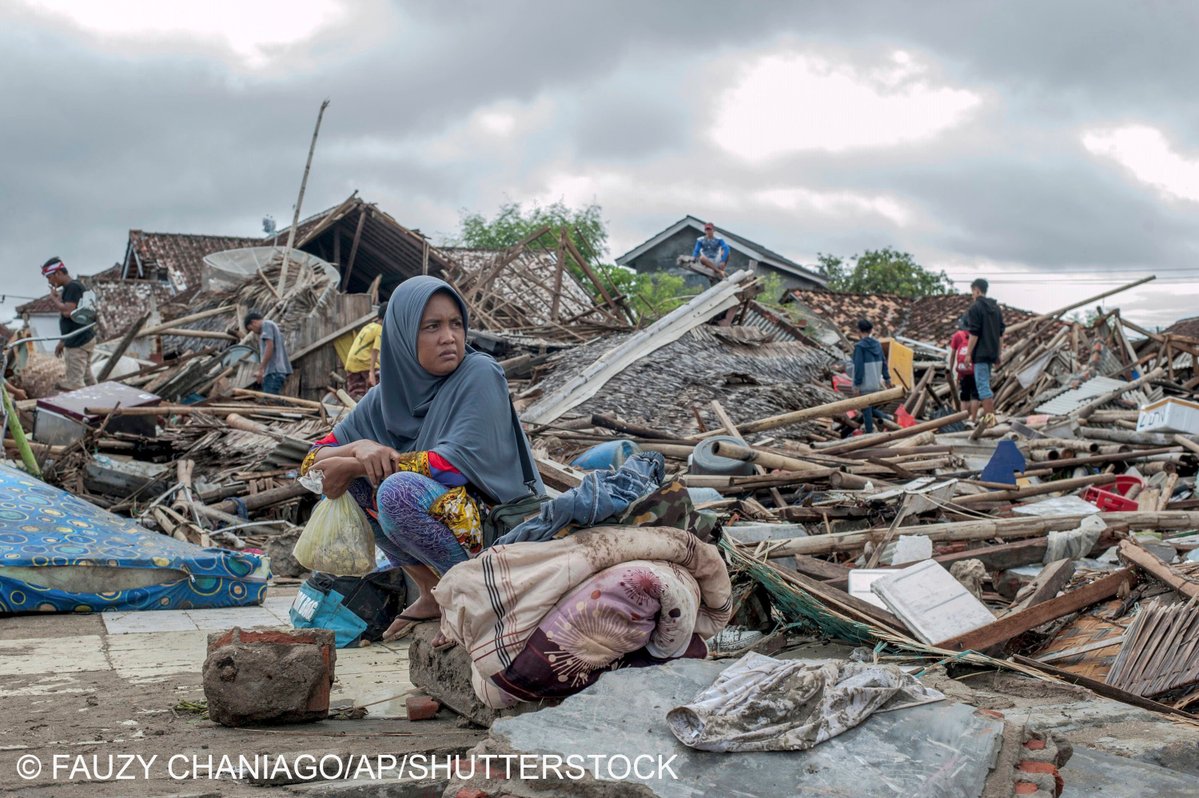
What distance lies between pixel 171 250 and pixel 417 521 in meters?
29.3

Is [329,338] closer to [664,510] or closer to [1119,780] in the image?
[664,510]

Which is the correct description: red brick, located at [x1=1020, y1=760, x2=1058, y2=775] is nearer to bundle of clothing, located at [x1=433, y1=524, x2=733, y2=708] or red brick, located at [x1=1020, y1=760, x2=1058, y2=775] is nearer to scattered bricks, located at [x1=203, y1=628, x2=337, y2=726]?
bundle of clothing, located at [x1=433, y1=524, x2=733, y2=708]

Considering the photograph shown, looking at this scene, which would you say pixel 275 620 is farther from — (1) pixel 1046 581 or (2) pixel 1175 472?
(2) pixel 1175 472

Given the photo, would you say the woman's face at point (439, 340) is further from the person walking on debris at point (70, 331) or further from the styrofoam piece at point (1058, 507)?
the person walking on debris at point (70, 331)

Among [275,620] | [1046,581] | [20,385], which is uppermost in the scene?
[20,385]

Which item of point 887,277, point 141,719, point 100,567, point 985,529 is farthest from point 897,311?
point 141,719

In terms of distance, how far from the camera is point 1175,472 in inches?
323

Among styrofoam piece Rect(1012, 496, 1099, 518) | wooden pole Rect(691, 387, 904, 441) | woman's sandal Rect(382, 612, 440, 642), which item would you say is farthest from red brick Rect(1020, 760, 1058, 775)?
wooden pole Rect(691, 387, 904, 441)

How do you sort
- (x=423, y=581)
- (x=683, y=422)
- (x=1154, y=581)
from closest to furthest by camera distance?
(x=423, y=581), (x=1154, y=581), (x=683, y=422)

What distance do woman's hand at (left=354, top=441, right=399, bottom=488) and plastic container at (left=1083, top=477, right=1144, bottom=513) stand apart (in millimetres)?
4818

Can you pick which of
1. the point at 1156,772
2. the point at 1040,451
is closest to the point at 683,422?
the point at 1040,451

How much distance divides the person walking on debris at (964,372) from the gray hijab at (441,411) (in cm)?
997

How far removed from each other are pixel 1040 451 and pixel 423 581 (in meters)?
6.40

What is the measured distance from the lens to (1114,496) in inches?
274
